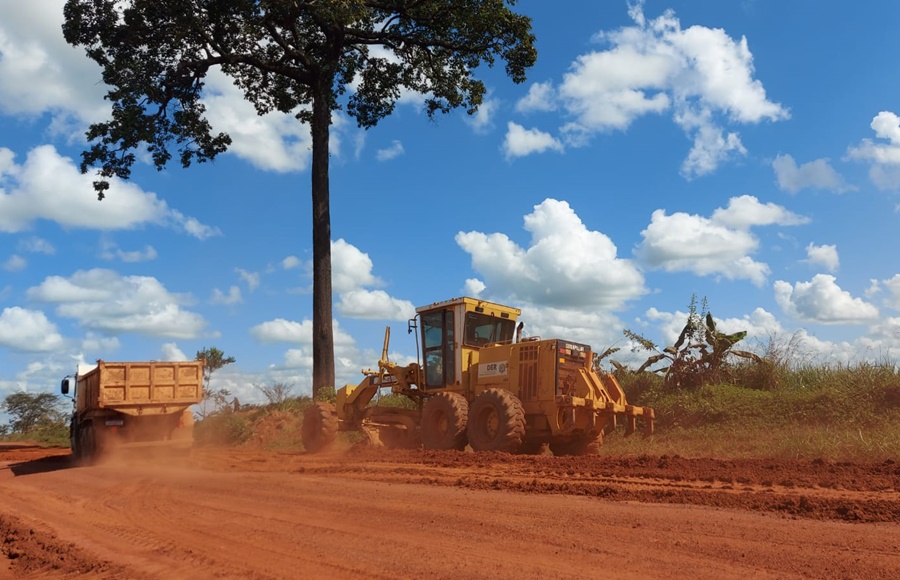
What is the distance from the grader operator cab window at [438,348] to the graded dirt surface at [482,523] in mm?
3753

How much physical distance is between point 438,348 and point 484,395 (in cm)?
235

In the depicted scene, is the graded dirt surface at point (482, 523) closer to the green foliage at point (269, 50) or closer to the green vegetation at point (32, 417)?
the green foliage at point (269, 50)

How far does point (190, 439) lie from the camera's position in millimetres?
16562

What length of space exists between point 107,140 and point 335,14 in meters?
8.43

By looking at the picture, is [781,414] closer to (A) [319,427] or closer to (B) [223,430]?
(A) [319,427]

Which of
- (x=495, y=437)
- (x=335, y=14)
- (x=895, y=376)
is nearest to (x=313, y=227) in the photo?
(x=335, y=14)

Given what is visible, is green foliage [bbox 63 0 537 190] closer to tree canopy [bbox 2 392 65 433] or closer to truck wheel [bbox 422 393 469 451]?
truck wheel [bbox 422 393 469 451]

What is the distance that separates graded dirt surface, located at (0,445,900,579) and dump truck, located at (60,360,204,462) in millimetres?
4491

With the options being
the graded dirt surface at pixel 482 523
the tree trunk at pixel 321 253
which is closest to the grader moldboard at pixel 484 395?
the graded dirt surface at pixel 482 523

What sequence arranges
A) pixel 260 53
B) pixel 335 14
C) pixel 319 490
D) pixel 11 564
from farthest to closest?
pixel 260 53 → pixel 335 14 → pixel 319 490 → pixel 11 564

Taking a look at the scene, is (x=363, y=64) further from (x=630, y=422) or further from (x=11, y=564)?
(x=11, y=564)

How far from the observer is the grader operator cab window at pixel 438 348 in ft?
50.3

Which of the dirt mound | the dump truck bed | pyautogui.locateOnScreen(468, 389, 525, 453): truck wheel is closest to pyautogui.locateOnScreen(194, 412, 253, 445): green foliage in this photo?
the dirt mound

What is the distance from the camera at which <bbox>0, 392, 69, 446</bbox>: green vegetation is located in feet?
117
